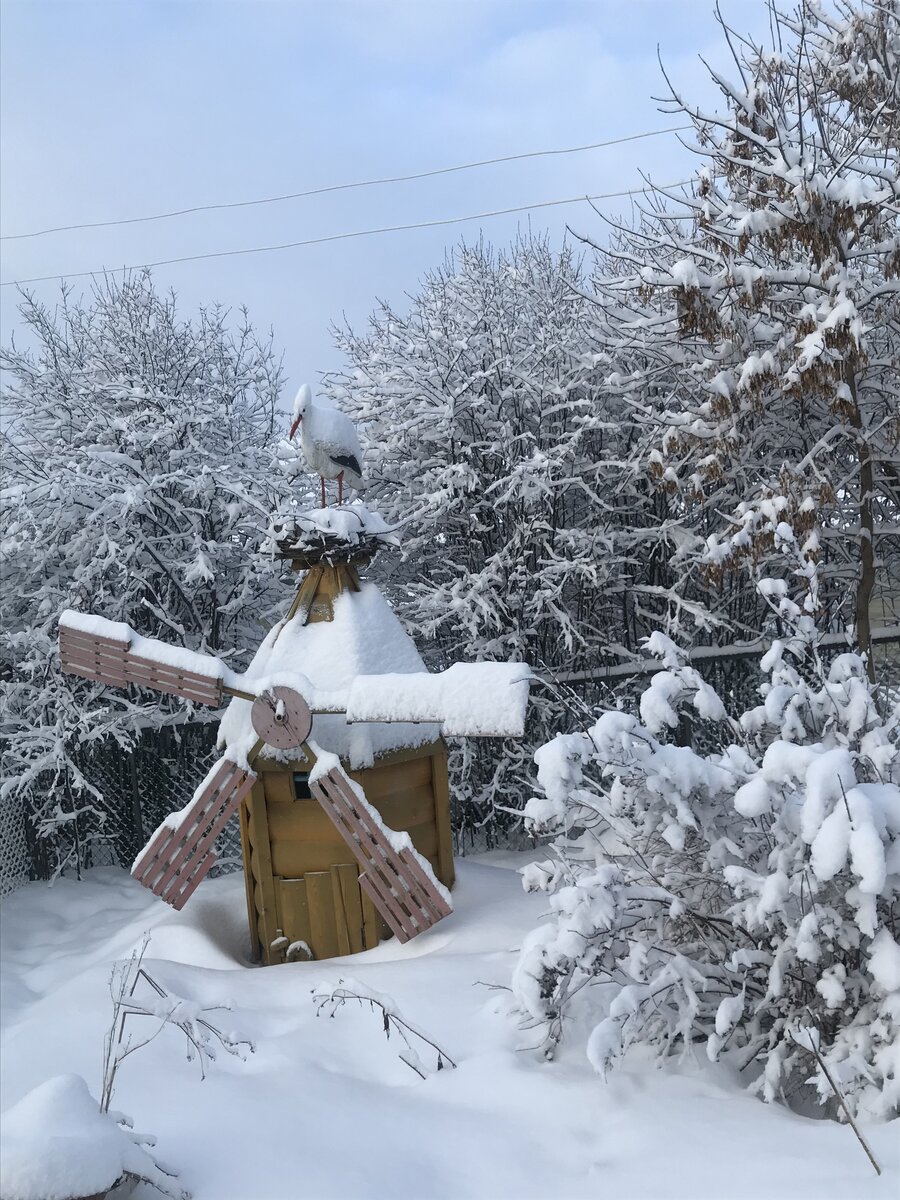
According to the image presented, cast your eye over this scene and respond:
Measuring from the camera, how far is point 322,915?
5695 mm

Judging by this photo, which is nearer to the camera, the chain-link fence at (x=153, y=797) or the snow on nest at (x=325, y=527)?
the snow on nest at (x=325, y=527)

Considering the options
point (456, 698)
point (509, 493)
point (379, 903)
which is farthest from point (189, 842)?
point (509, 493)

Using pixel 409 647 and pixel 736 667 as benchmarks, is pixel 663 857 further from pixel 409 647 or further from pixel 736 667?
pixel 736 667

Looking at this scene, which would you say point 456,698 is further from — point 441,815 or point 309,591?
point 309,591

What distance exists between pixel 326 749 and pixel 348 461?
1.97 metres

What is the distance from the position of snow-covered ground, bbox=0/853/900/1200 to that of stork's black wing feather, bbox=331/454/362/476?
3156mm

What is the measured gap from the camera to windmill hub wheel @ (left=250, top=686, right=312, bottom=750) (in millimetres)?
5430

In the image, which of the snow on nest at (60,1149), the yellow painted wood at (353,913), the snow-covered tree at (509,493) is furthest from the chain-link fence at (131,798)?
the snow on nest at (60,1149)

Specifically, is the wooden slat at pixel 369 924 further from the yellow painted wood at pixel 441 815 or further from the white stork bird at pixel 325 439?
the white stork bird at pixel 325 439

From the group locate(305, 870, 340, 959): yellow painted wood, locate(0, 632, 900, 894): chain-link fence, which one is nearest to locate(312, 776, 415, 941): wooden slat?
locate(305, 870, 340, 959): yellow painted wood

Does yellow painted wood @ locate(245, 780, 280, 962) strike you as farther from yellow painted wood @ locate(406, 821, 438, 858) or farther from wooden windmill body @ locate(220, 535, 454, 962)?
yellow painted wood @ locate(406, 821, 438, 858)

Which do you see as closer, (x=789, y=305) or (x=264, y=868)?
(x=264, y=868)

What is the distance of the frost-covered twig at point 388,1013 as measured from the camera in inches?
146

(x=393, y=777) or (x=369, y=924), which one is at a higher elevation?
(x=393, y=777)
